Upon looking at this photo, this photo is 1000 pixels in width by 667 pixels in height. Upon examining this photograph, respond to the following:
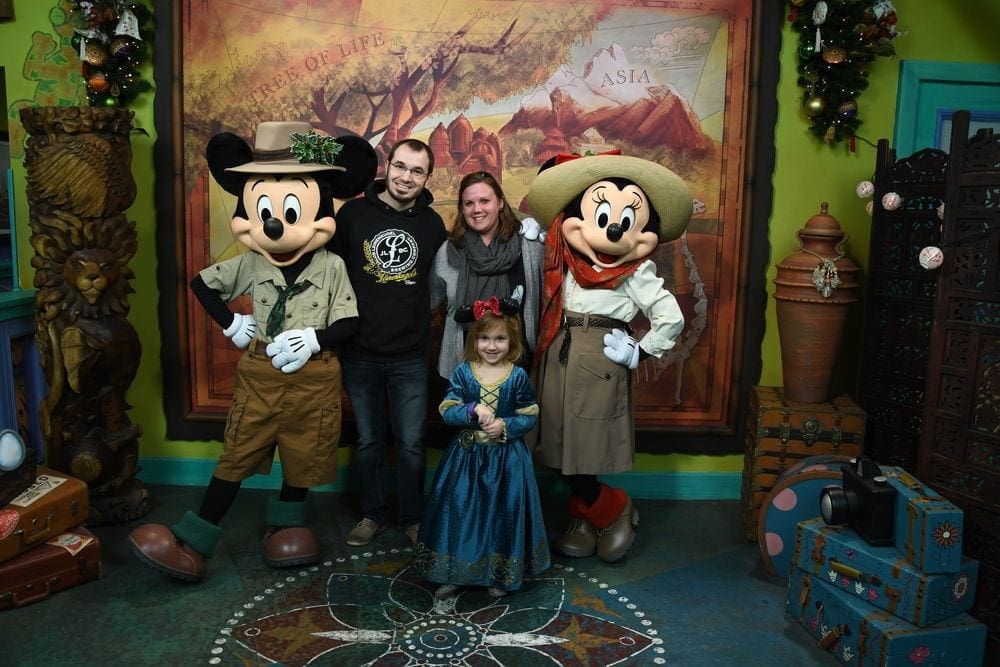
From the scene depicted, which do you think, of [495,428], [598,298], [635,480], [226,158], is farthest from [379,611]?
[226,158]

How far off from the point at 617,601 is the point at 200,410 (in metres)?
2.24

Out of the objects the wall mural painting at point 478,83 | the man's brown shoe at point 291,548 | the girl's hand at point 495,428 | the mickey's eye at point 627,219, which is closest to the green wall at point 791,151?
the wall mural painting at point 478,83

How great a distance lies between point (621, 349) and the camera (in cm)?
307

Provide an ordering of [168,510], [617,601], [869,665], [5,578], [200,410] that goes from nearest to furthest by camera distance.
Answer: [869,665]
[5,578]
[617,601]
[168,510]
[200,410]

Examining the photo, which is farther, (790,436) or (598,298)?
(790,436)

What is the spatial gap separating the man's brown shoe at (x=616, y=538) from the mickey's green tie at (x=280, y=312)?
5.02 feet

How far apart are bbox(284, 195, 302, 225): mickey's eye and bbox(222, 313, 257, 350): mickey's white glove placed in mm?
429

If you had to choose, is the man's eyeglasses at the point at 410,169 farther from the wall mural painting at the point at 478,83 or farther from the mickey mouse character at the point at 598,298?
the wall mural painting at the point at 478,83

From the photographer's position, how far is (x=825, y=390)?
3.50m

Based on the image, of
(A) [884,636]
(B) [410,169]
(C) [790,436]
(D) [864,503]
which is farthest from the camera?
(C) [790,436]

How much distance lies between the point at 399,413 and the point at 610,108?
1.71m

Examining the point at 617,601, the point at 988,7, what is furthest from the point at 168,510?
the point at 988,7

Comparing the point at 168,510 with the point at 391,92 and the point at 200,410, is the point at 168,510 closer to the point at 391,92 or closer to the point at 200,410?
the point at 200,410

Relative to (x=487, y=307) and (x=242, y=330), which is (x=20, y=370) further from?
(x=487, y=307)
